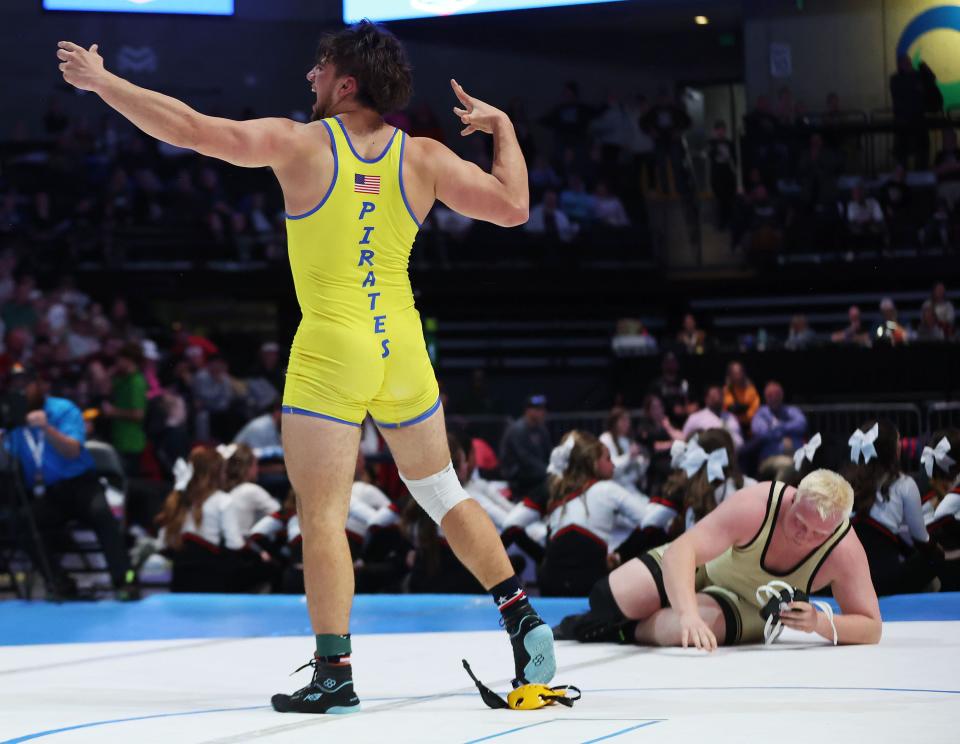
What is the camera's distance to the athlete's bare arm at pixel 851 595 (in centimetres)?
482

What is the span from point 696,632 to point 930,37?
14.8 m

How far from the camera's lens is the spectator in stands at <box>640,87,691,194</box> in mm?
17453

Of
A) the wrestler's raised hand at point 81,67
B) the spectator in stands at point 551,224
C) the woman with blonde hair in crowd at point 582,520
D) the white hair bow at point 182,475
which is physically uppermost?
the spectator in stands at point 551,224

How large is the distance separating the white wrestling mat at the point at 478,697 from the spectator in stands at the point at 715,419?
180 inches

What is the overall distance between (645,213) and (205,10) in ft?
19.6

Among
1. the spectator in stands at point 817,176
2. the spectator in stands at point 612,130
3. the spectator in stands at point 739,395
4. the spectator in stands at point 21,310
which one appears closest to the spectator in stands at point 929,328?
the spectator in stands at point 739,395

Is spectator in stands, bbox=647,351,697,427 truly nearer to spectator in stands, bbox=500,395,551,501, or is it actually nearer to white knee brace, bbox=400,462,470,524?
spectator in stands, bbox=500,395,551,501

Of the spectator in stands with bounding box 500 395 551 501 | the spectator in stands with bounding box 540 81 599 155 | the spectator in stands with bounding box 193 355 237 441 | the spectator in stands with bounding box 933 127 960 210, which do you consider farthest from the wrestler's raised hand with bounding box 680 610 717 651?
the spectator in stands with bounding box 540 81 599 155

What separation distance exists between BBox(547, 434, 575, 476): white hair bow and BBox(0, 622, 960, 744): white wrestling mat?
102 inches

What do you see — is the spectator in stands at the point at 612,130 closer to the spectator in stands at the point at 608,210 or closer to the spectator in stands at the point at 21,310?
the spectator in stands at the point at 608,210

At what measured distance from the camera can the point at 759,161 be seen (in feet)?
54.5

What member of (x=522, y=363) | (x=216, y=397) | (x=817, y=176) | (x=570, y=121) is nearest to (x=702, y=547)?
(x=216, y=397)

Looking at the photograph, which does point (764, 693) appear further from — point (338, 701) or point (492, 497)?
point (492, 497)

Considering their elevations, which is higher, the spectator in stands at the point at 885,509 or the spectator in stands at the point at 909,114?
the spectator in stands at the point at 909,114
